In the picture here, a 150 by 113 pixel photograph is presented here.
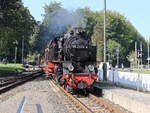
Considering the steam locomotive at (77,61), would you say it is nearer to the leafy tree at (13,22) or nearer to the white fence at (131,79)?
the white fence at (131,79)

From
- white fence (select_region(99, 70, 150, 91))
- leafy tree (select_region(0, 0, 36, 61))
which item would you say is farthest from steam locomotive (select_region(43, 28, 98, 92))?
leafy tree (select_region(0, 0, 36, 61))

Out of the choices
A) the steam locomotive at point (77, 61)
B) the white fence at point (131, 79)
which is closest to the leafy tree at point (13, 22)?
the white fence at point (131, 79)

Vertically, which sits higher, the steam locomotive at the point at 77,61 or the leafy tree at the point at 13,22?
the leafy tree at the point at 13,22

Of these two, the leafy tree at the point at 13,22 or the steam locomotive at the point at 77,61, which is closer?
the steam locomotive at the point at 77,61

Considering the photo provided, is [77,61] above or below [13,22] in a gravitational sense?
below

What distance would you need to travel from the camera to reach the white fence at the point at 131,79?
838 inches

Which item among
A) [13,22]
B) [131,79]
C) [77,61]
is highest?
[13,22]

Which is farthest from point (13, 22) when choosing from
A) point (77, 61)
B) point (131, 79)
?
point (77, 61)

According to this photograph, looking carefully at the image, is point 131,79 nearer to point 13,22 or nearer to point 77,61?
point 77,61

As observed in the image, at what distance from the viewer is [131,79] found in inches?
957

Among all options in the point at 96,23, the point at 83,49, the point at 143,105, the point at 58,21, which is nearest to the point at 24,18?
the point at 58,21

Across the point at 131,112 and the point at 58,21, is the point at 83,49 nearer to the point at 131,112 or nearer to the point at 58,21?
the point at 131,112

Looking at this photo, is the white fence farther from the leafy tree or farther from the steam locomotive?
the leafy tree

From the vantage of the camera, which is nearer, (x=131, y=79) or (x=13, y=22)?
(x=131, y=79)
